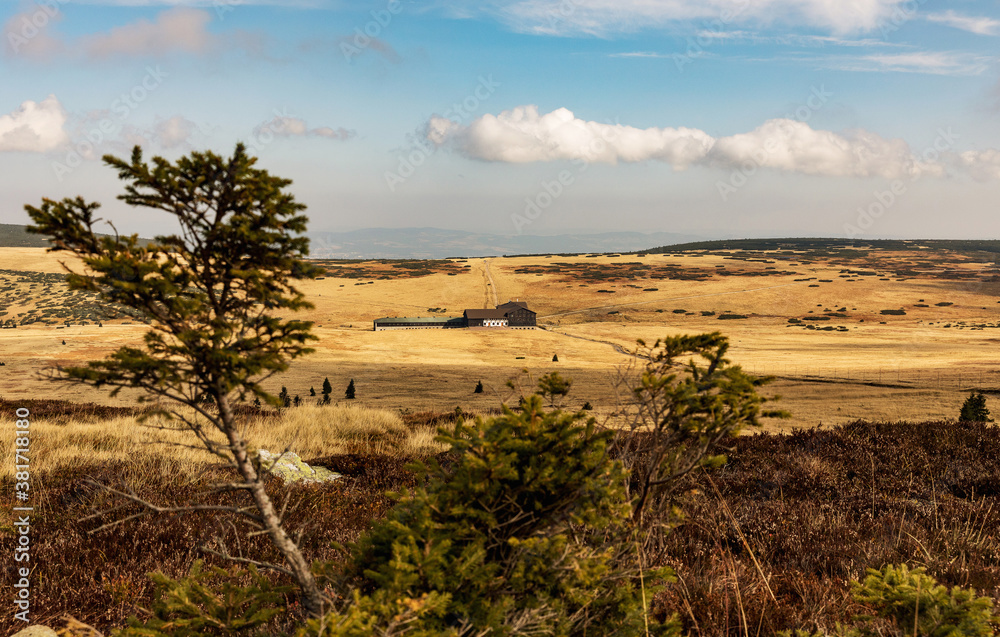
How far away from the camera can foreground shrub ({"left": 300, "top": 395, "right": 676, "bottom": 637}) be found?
196cm

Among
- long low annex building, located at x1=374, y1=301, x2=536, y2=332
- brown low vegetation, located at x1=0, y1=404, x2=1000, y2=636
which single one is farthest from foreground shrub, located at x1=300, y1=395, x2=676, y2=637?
long low annex building, located at x1=374, y1=301, x2=536, y2=332

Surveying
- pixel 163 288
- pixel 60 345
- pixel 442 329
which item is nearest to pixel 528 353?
pixel 442 329

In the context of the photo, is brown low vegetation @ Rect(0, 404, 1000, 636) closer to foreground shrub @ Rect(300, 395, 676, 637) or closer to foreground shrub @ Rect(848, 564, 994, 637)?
foreground shrub @ Rect(300, 395, 676, 637)

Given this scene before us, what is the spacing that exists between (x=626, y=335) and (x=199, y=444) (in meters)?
54.4

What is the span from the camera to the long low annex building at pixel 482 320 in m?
66.8

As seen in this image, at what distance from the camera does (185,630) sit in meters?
2.12

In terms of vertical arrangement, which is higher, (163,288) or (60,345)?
(163,288)

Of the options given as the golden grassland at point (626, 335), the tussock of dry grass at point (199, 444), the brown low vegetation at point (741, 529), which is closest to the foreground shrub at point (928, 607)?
the brown low vegetation at point (741, 529)

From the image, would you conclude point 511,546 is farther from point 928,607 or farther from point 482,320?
point 482,320

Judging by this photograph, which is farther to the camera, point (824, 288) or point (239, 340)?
point (824, 288)

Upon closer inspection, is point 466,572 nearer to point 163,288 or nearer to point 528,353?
point 163,288

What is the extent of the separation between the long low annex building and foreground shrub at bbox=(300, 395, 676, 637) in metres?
64.1

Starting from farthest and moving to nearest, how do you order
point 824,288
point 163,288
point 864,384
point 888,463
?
point 824,288
point 864,384
point 888,463
point 163,288

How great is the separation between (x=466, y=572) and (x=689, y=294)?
3695 inches
